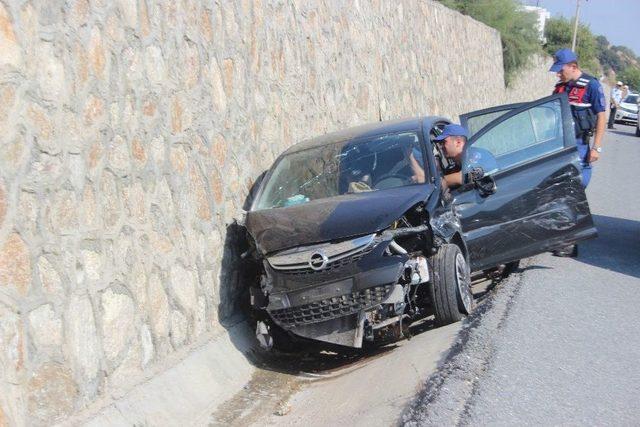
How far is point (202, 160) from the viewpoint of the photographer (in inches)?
307

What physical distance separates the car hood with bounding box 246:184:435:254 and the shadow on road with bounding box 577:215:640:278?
299cm

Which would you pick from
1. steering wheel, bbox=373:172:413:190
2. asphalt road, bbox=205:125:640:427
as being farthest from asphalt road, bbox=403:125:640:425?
steering wheel, bbox=373:172:413:190

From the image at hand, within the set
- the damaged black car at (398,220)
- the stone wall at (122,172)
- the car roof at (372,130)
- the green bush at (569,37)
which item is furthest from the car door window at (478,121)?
the green bush at (569,37)

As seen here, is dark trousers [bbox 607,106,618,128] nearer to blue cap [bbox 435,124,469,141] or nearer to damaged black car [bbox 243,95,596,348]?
damaged black car [bbox 243,95,596,348]

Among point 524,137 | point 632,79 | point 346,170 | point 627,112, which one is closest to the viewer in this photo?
point 346,170

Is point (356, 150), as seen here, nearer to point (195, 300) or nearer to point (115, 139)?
point (195, 300)

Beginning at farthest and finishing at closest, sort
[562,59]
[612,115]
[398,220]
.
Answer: [612,115]
[562,59]
[398,220]

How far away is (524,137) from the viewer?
30.4 feet

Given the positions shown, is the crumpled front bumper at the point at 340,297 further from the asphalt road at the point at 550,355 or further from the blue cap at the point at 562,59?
the blue cap at the point at 562,59

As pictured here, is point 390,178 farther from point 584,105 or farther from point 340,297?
point 584,105

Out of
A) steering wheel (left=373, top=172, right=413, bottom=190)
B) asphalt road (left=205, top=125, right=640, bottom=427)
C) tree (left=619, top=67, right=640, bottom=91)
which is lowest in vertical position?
tree (left=619, top=67, right=640, bottom=91)

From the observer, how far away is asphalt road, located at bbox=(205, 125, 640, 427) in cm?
532

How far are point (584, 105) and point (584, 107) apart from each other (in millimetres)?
25

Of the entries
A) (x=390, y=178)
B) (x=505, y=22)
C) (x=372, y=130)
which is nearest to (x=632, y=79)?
(x=505, y=22)
